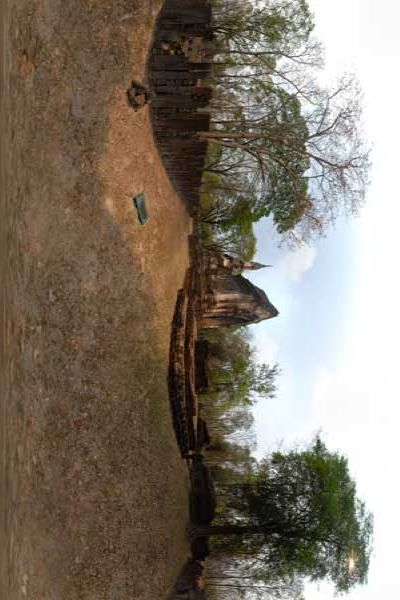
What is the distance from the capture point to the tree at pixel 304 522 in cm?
2442

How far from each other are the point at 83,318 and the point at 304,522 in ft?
49.3

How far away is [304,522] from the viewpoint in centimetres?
2444

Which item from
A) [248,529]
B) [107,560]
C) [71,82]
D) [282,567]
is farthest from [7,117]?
[282,567]

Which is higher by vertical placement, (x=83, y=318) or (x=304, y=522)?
(x=83, y=318)

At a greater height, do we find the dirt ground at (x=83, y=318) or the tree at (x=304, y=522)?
the dirt ground at (x=83, y=318)

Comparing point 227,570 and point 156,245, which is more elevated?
point 156,245

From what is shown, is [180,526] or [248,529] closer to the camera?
[180,526]

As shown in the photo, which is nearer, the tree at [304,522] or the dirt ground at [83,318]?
the dirt ground at [83,318]

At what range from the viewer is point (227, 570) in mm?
28031

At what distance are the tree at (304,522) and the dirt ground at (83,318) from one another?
19.0ft

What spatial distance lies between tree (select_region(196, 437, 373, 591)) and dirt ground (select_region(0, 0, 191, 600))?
5804 millimetres

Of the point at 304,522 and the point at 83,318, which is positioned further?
the point at 304,522

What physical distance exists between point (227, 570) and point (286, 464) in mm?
6258

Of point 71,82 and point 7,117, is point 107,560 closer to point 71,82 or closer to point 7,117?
point 7,117
